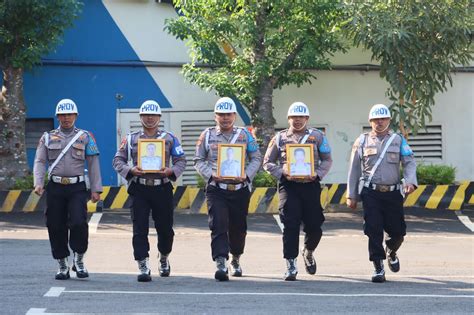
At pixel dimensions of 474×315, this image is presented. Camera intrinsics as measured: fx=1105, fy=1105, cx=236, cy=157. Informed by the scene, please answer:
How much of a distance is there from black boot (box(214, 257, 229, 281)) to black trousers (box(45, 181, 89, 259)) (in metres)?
1.50

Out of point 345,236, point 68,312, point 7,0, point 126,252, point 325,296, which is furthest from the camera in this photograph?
point 7,0

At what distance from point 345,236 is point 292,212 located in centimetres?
562

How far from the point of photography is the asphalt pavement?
33.9ft

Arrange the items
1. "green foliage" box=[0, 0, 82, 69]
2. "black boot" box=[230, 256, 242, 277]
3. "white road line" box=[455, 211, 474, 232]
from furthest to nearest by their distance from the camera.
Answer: "green foliage" box=[0, 0, 82, 69] → "white road line" box=[455, 211, 474, 232] → "black boot" box=[230, 256, 242, 277]

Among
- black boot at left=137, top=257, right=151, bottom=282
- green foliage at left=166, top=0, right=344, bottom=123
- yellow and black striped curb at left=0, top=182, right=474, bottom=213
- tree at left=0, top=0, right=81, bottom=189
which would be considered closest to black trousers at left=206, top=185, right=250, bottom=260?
black boot at left=137, top=257, right=151, bottom=282

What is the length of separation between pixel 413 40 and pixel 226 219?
30.0 ft

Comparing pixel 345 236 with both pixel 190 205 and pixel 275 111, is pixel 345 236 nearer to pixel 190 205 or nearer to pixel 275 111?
pixel 190 205

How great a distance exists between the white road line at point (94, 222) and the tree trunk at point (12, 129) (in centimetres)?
199

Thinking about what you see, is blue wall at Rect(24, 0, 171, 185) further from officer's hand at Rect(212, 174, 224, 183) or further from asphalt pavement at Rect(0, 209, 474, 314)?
officer's hand at Rect(212, 174, 224, 183)

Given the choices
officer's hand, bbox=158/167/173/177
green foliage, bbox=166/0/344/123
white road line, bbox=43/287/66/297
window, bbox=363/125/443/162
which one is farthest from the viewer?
window, bbox=363/125/443/162

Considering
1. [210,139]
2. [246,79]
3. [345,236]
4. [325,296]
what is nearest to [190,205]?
[246,79]

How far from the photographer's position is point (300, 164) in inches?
492

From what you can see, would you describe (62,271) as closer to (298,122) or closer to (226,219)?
(226,219)

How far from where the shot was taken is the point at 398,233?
12680mm
